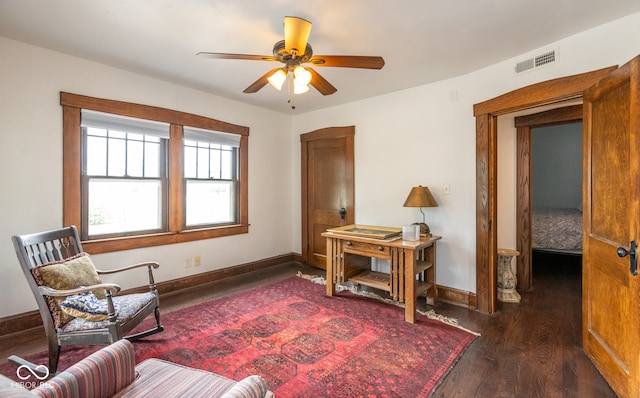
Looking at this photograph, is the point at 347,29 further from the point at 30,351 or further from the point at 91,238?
the point at 30,351

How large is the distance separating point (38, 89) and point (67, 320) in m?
2.11

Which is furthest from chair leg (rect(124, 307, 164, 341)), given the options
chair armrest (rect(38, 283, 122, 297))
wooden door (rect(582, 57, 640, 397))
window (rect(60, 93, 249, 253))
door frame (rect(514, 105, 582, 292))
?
door frame (rect(514, 105, 582, 292))

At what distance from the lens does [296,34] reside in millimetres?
1902

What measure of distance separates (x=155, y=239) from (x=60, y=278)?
55.2 inches

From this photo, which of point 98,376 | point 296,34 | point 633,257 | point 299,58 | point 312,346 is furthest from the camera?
point 312,346

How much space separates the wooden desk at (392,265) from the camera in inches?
111

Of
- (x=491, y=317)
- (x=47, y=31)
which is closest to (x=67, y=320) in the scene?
(x=47, y=31)

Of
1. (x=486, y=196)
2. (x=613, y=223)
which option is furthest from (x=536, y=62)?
(x=613, y=223)

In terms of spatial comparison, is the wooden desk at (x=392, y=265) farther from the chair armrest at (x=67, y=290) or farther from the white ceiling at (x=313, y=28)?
the chair armrest at (x=67, y=290)

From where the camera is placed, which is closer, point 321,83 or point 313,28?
point 313,28

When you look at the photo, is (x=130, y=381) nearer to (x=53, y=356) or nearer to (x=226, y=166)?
(x=53, y=356)

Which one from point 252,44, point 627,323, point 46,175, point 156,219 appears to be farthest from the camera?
point 156,219

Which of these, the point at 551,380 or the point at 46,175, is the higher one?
the point at 46,175

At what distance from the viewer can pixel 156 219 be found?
3553mm
